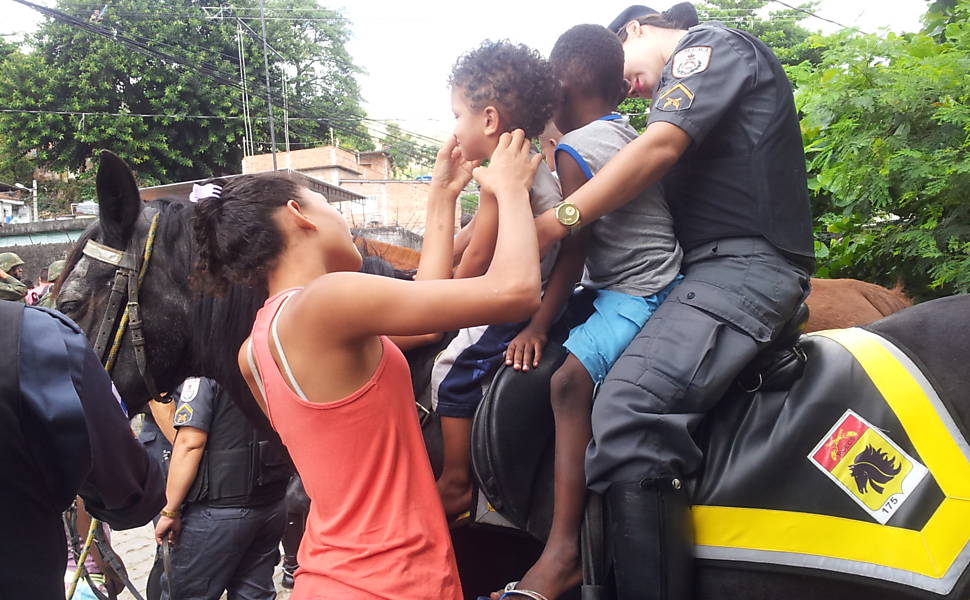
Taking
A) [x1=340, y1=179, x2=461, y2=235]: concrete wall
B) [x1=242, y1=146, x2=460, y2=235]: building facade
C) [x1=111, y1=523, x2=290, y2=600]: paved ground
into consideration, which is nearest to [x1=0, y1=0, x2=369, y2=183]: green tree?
[x1=242, y1=146, x2=460, y2=235]: building facade

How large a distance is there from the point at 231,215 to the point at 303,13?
124ft

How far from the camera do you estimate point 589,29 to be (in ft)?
7.32

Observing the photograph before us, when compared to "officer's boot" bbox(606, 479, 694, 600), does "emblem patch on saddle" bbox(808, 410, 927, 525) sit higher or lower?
higher

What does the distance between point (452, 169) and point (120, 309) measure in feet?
4.23

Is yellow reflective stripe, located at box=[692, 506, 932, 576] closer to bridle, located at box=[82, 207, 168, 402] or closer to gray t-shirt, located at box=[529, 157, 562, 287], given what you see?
gray t-shirt, located at box=[529, 157, 562, 287]

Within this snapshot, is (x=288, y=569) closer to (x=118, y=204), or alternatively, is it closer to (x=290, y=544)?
(x=290, y=544)

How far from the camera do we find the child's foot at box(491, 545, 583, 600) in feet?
5.87

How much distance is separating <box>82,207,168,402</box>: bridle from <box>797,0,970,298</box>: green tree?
374cm

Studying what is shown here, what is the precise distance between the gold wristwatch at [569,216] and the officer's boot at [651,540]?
71 cm

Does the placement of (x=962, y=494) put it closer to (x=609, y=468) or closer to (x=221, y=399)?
(x=609, y=468)

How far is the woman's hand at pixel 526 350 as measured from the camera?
1957 millimetres

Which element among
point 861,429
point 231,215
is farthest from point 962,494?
point 231,215

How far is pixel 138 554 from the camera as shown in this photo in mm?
6129

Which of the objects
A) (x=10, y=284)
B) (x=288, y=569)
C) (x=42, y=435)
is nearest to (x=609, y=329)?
(x=42, y=435)
